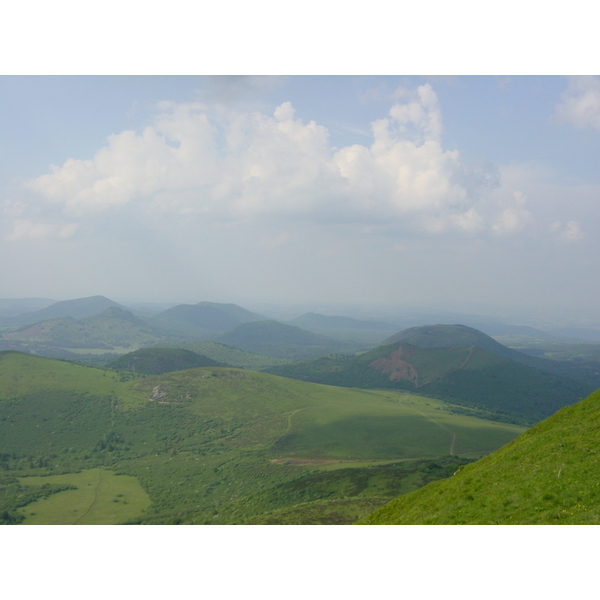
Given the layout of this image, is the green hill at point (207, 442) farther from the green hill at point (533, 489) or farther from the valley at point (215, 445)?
the green hill at point (533, 489)

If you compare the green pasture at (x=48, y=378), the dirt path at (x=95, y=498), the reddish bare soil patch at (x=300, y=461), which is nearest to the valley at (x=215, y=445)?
the dirt path at (x=95, y=498)

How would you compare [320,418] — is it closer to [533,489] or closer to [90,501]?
[90,501]

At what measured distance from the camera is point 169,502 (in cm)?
8438

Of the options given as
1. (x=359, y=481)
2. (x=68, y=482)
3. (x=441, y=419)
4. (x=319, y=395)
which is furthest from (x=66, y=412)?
(x=441, y=419)

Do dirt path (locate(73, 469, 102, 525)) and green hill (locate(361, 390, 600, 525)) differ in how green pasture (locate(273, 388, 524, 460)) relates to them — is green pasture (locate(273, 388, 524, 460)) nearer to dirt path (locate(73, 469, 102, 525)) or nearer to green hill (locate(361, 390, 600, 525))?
dirt path (locate(73, 469, 102, 525))

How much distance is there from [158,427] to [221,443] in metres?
27.2

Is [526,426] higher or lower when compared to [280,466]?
higher

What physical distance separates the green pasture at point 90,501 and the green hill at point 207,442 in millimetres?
506

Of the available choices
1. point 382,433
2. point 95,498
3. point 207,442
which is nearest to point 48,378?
point 207,442

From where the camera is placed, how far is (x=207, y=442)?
125125mm

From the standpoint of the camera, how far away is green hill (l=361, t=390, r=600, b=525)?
22094mm

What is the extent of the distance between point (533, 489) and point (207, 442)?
11505 cm

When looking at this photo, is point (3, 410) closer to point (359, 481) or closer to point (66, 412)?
point (66, 412)

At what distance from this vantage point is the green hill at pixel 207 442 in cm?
7700
